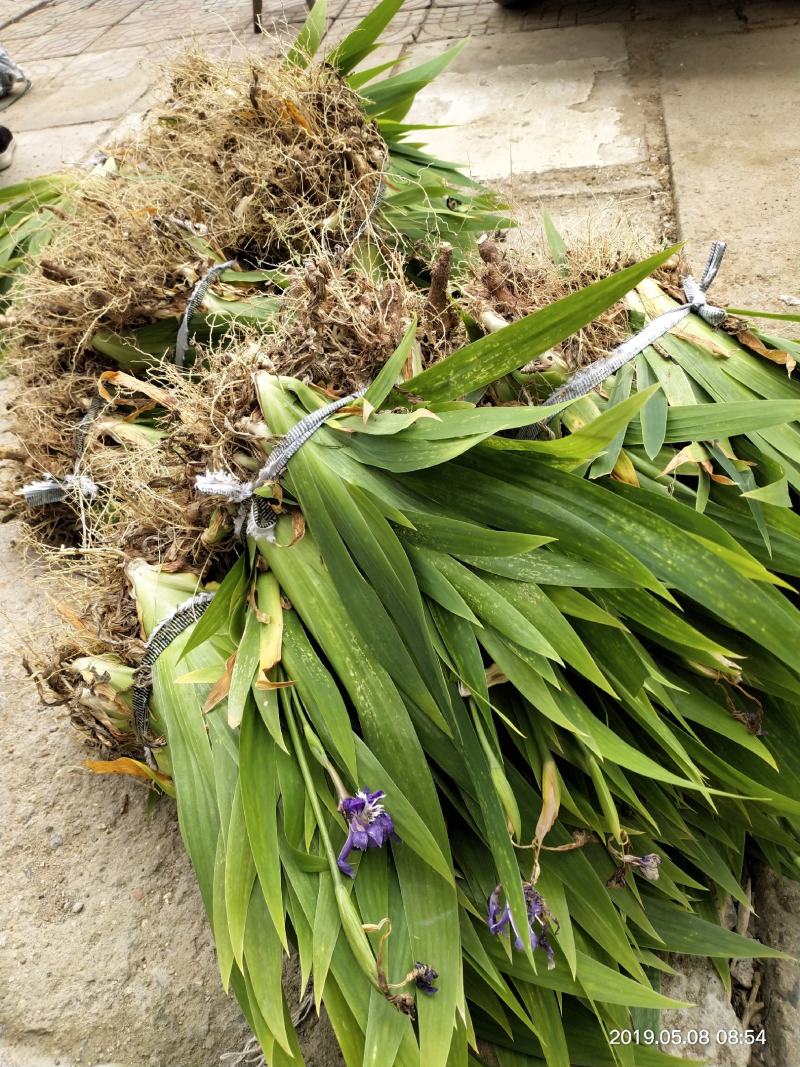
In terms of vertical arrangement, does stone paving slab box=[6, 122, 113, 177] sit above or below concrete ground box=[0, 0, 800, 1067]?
Result: above

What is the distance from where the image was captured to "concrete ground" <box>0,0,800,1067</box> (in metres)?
1.35

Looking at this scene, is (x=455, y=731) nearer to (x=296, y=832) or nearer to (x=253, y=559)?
(x=296, y=832)

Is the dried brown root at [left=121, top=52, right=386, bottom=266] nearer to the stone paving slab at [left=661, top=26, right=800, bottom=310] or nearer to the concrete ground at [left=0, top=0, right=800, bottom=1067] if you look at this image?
the concrete ground at [left=0, top=0, right=800, bottom=1067]

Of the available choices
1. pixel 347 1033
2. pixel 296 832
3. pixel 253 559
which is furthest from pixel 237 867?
pixel 253 559

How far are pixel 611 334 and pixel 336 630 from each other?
2.25ft

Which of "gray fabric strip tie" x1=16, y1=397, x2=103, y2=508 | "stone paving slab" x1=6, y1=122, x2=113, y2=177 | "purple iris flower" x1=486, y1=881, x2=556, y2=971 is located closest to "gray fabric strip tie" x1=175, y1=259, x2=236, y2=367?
"gray fabric strip tie" x1=16, y1=397, x2=103, y2=508

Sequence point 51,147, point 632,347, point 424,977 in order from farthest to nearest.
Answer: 1. point 51,147
2. point 632,347
3. point 424,977

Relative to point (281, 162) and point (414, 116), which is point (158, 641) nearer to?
point (281, 162)

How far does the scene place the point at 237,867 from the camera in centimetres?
105

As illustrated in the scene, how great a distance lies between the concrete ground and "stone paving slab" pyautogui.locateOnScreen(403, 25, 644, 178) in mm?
10

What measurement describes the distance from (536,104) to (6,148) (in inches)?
91.3

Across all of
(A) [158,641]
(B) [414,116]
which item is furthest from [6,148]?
(A) [158,641]

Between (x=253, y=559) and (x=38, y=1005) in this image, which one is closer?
(x=253, y=559)

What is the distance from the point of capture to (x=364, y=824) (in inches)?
39.8
